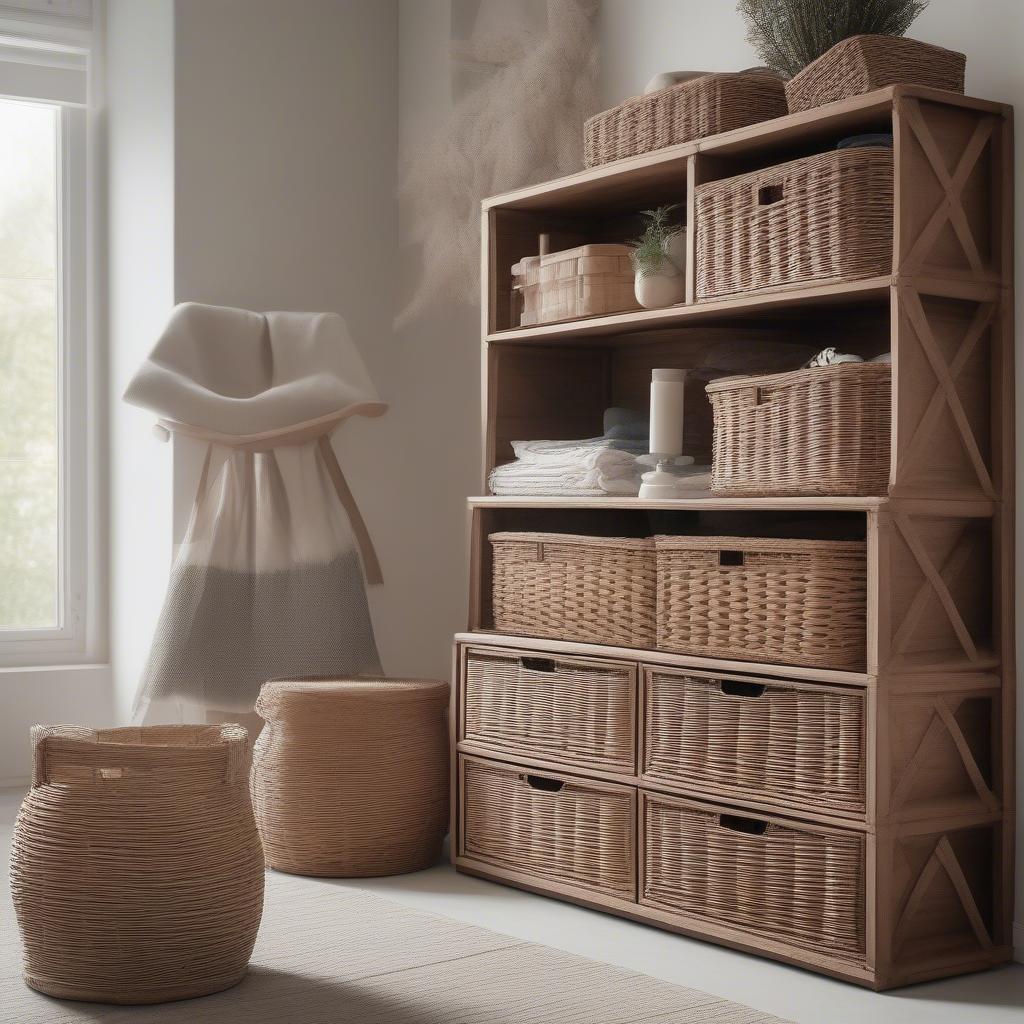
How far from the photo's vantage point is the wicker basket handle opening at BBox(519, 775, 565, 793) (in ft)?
10.0

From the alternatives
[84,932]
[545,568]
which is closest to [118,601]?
[545,568]

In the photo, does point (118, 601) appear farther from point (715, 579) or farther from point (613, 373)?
point (715, 579)

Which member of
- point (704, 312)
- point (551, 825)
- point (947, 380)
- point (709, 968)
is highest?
point (704, 312)

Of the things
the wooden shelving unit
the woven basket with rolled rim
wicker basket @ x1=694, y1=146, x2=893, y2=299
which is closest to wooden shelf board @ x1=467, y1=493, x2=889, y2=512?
the wooden shelving unit

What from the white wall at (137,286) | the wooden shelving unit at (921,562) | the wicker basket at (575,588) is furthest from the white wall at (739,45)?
the white wall at (137,286)

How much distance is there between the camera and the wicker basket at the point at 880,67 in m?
2.49

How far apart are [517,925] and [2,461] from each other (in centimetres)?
225

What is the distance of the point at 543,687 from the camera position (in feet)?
10.0

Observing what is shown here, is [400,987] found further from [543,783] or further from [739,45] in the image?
[739,45]

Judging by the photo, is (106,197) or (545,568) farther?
(106,197)

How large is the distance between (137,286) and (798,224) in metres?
2.16

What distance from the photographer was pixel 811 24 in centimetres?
268

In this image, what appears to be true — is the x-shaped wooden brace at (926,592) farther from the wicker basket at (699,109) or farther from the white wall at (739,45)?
the wicker basket at (699,109)

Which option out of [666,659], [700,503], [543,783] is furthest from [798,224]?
[543,783]
